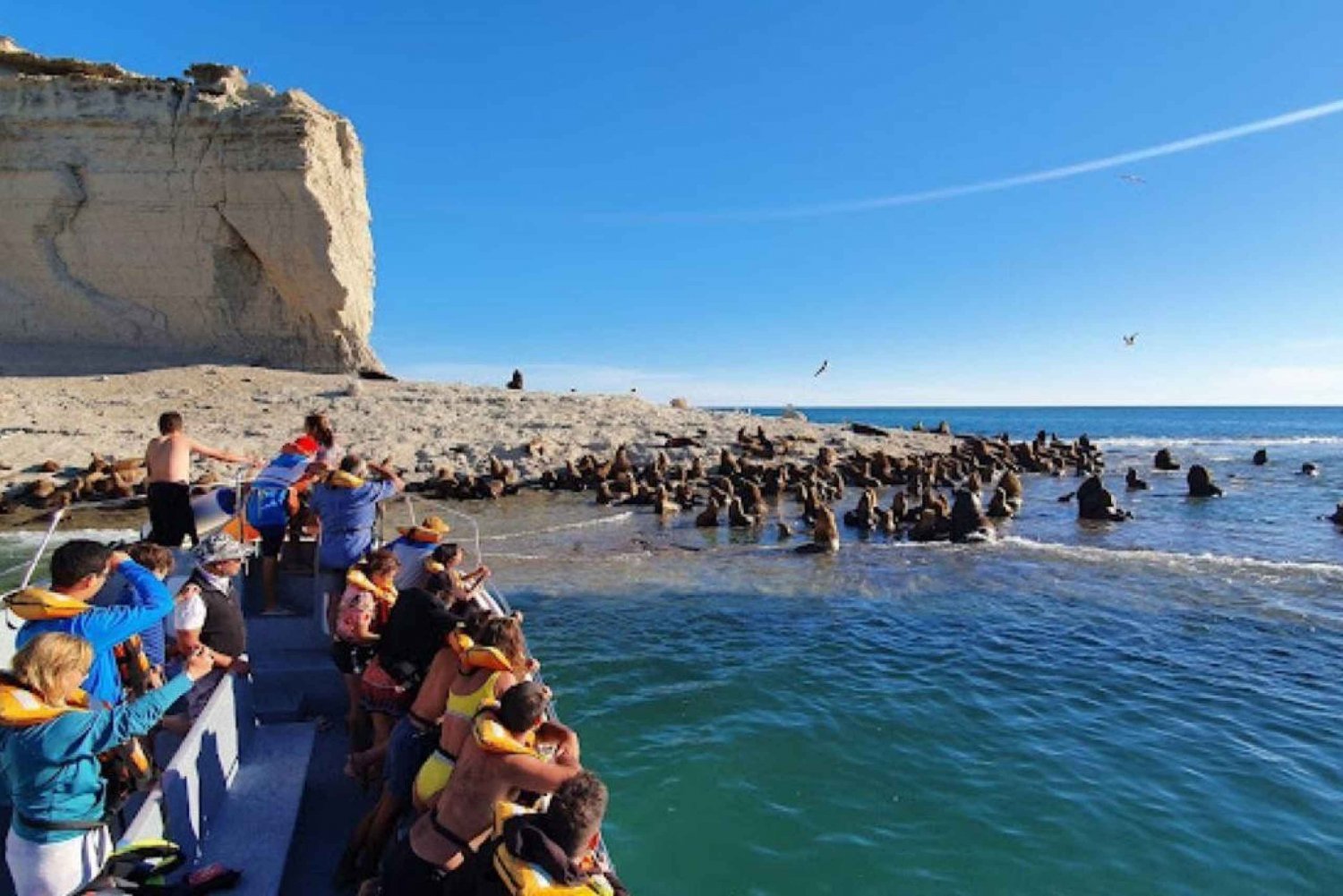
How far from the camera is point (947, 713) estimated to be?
958cm

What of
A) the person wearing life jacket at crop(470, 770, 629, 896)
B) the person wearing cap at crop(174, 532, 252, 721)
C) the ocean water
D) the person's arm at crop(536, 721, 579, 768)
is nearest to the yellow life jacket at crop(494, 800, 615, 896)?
the person wearing life jacket at crop(470, 770, 629, 896)

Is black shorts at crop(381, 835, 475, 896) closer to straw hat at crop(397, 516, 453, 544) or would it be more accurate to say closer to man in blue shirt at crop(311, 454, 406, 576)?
man in blue shirt at crop(311, 454, 406, 576)

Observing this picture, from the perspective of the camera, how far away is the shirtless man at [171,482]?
7.61m

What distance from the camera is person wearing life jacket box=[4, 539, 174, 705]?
4074mm

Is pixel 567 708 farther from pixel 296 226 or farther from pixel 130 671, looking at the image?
pixel 296 226

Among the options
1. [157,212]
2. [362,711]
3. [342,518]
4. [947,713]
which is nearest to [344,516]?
[342,518]

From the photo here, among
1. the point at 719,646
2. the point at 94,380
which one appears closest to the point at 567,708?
the point at 719,646

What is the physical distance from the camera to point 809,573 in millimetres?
16688

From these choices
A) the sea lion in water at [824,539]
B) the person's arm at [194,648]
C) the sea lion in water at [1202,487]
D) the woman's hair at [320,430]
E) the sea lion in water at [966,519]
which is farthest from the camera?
the sea lion in water at [1202,487]

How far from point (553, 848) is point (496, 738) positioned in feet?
2.33

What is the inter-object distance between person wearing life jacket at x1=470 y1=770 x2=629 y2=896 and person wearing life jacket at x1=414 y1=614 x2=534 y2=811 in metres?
0.89

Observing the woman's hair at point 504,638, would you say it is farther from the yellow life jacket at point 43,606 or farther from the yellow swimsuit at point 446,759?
the yellow life jacket at point 43,606

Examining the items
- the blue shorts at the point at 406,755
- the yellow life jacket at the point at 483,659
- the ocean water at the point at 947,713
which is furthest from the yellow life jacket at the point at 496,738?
the ocean water at the point at 947,713

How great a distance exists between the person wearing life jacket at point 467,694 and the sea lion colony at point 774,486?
12916 millimetres
